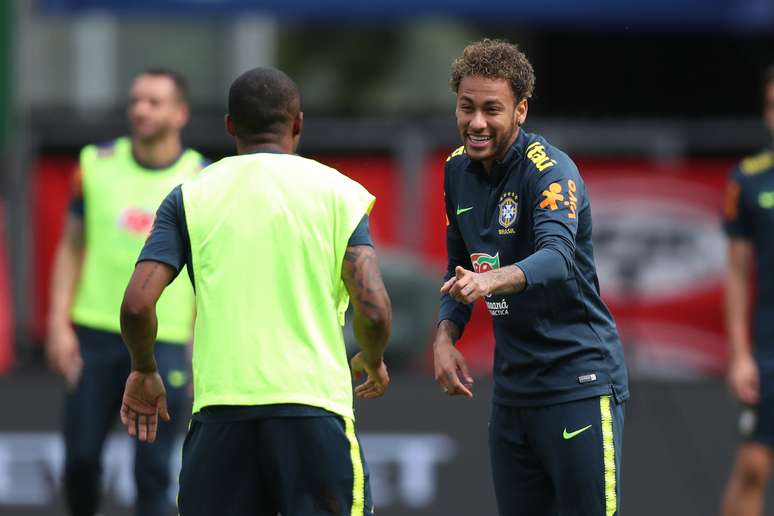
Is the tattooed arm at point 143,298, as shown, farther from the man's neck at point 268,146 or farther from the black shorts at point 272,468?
the man's neck at point 268,146

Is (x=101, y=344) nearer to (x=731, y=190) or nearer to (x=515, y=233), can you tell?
(x=515, y=233)

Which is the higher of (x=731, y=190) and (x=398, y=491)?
(x=731, y=190)

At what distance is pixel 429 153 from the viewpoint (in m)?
11.8

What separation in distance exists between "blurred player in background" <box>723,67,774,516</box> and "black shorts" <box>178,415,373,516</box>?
3768 millimetres

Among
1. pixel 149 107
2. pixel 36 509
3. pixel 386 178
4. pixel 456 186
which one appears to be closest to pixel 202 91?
pixel 386 178

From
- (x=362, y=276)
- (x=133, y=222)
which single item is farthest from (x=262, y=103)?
(x=133, y=222)

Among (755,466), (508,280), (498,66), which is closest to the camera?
(508,280)

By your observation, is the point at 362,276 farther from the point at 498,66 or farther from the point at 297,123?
the point at 498,66

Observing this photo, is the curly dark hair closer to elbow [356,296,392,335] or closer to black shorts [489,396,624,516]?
elbow [356,296,392,335]

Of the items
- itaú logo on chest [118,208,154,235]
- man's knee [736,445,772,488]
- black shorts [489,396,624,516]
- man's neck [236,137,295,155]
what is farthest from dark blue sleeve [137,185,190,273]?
man's knee [736,445,772,488]

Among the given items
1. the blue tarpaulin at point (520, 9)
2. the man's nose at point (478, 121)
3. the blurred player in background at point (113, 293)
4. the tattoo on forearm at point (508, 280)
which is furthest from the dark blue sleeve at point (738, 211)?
the blue tarpaulin at point (520, 9)

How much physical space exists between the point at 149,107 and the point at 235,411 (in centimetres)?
301

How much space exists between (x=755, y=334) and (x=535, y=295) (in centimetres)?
318

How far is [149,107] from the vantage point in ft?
24.3
